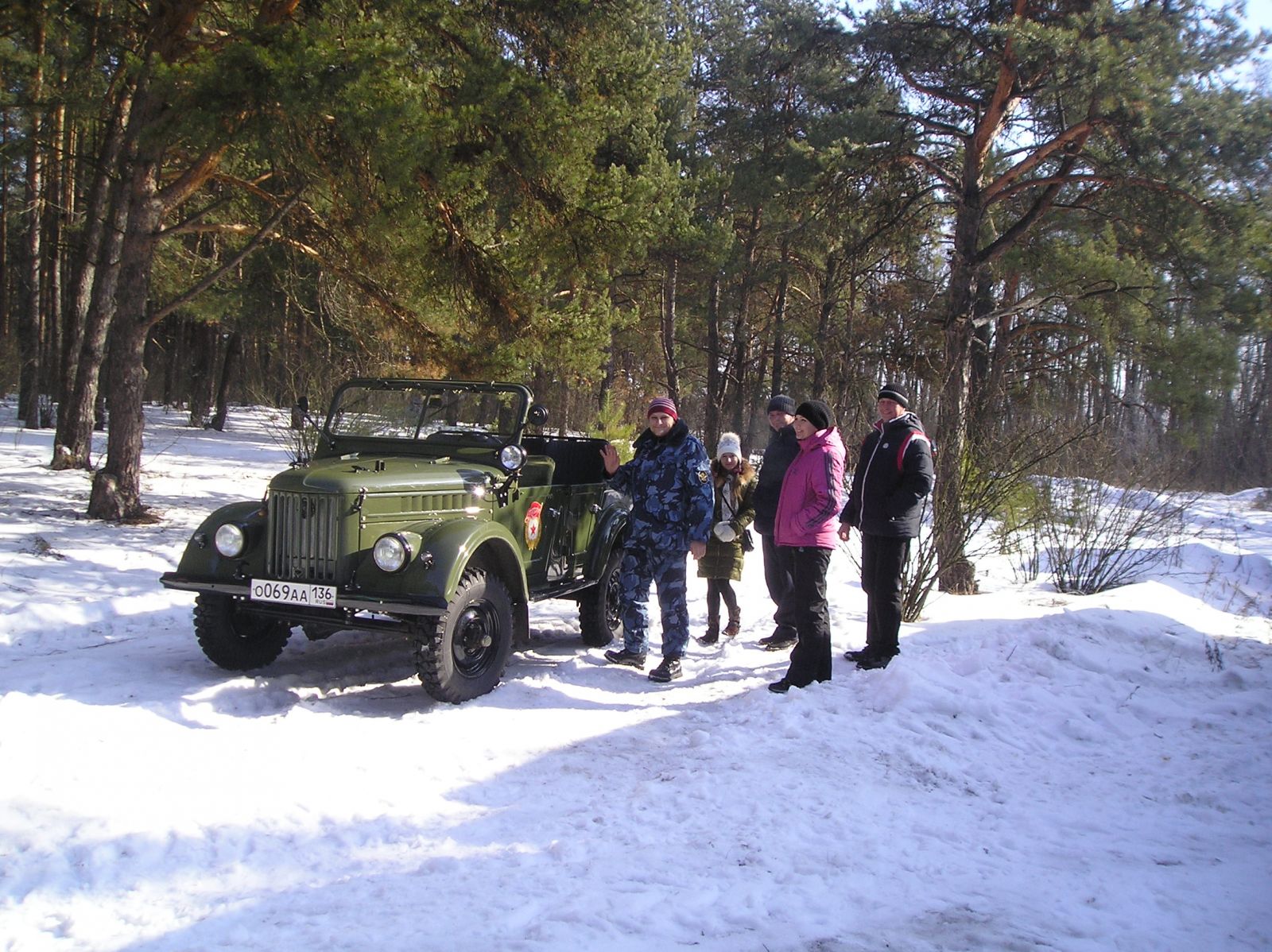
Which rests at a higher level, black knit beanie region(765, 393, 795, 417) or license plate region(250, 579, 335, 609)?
black knit beanie region(765, 393, 795, 417)

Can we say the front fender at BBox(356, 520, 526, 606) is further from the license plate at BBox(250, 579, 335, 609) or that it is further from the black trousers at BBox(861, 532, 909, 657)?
the black trousers at BBox(861, 532, 909, 657)

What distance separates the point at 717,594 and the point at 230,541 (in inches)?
141

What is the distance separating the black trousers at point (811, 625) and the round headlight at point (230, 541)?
3.25 metres

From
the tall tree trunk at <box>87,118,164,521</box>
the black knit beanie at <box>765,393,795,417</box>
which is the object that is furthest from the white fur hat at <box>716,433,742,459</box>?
the tall tree trunk at <box>87,118,164,521</box>

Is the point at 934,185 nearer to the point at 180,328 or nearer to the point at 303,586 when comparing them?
the point at 303,586

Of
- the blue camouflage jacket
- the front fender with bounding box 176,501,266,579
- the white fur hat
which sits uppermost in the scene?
the white fur hat

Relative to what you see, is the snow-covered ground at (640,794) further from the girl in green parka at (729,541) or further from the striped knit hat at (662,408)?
the striped knit hat at (662,408)

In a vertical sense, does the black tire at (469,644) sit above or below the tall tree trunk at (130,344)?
below

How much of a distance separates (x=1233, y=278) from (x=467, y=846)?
36.7ft

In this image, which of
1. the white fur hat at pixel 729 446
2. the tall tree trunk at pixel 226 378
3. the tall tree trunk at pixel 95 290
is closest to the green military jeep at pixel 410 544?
the white fur hat at pixel 729 446

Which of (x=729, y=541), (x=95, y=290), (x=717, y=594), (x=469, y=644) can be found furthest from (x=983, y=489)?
(x=95, y=290)

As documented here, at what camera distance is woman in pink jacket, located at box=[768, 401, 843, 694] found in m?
5.48

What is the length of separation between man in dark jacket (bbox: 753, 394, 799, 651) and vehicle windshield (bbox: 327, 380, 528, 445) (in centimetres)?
203

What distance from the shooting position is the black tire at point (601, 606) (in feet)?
22.6
